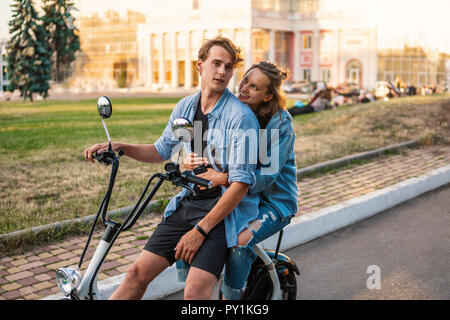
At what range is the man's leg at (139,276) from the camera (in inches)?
118

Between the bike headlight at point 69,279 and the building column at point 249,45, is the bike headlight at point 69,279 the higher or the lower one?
the lower one

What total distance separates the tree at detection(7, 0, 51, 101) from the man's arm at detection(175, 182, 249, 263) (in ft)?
145

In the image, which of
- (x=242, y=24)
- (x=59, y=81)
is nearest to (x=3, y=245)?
(x=59, y=81)

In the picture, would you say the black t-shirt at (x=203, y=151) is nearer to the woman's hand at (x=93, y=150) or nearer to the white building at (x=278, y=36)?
the woman's hand at (x=93, y=150)

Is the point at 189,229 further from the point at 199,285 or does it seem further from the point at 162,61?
the point at 162,61

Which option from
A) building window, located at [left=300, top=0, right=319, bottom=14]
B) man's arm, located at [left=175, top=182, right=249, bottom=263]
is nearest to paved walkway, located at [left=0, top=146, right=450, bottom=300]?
man's arm, located at [left=175, top=182, right=249, bottom=263]

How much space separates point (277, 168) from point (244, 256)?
0.56m

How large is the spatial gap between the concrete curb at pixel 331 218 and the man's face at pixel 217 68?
2025mm

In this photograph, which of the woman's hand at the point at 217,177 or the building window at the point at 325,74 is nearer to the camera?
the woman's hand at the point at 217,177

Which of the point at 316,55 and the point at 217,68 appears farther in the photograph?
the point at 316,55

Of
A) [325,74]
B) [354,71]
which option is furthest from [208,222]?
[325,74]

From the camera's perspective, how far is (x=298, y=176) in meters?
9.50

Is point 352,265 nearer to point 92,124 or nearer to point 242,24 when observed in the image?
point 92,124

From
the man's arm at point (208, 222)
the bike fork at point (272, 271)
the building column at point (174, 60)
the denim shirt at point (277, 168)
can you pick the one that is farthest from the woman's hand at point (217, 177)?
the building column at point (174, 60)
